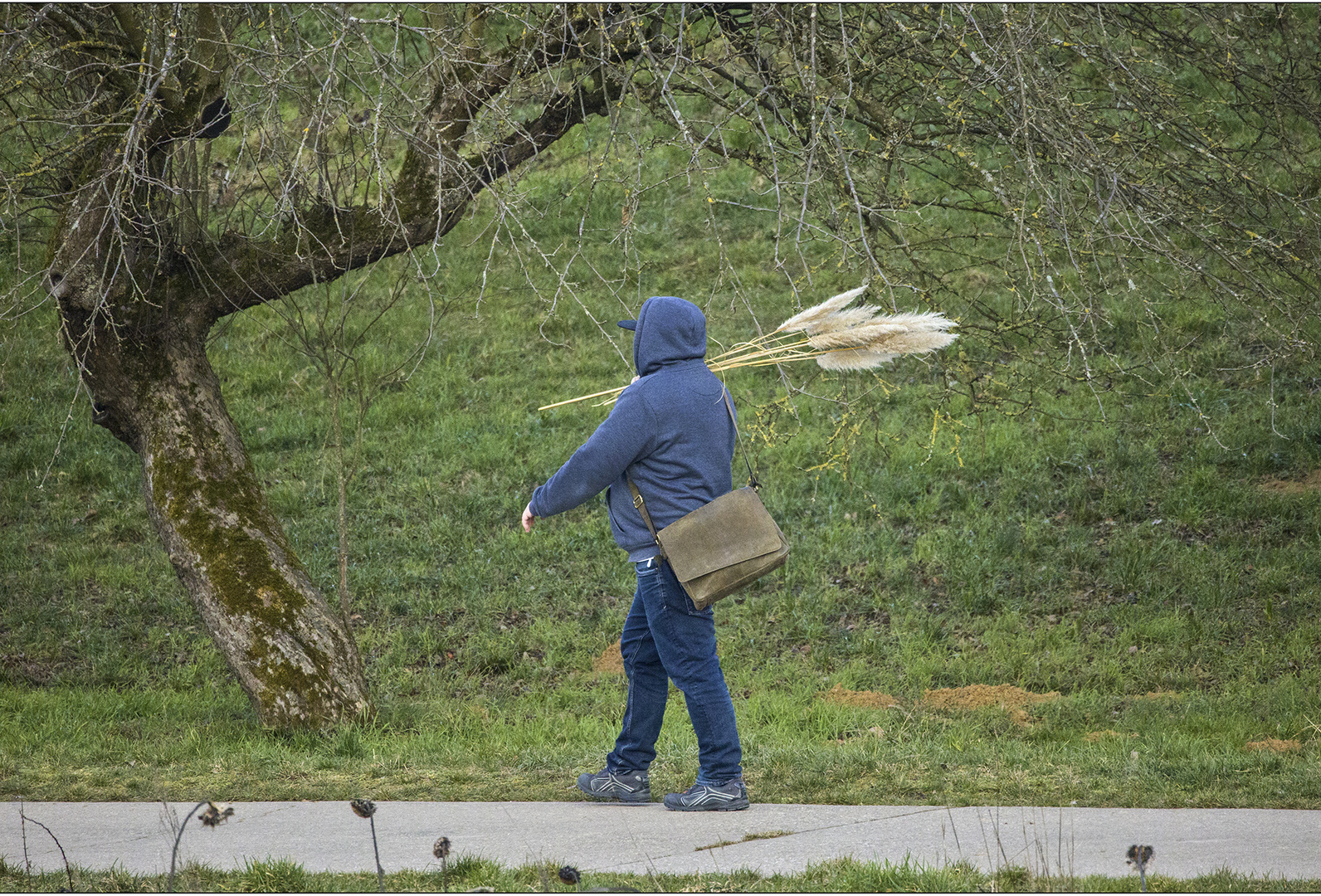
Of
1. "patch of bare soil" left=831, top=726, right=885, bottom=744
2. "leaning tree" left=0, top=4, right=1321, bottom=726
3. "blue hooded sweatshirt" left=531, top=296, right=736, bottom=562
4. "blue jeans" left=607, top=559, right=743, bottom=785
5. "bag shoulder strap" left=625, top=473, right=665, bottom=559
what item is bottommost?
"patch of bare soil" left=831, top=726, right=885, bottom=744

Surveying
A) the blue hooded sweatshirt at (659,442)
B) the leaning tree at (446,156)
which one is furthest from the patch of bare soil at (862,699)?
the blue hooded sweatshirt at (659,442)

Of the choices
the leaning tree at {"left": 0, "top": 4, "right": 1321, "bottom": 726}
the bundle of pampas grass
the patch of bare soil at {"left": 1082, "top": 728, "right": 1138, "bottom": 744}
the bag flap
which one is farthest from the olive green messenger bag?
the patch of bare soil at {"left": 1082, "top": 728, "right": 1138, "bottom": 744}

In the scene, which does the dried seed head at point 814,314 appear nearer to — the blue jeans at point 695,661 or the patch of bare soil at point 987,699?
the blue jeans at point 695,661

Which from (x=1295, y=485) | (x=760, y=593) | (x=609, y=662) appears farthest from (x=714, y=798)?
(x=1295, y=485)

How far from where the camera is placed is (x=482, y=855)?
3.85m

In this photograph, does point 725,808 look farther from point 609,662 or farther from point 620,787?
point 609,662

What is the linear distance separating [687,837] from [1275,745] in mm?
3973

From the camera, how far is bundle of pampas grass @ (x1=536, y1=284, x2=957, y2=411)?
449 centimetres

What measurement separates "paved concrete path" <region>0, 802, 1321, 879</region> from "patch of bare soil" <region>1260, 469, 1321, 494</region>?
6.62 m

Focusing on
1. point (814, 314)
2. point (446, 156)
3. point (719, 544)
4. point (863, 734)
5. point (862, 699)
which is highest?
point (446, 156)

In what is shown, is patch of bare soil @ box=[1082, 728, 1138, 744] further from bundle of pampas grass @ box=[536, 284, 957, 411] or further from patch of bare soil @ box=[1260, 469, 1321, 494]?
patch of bare soil @ box=[1260, 469, 1321, 494]

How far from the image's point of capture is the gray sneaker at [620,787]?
15.2 feet

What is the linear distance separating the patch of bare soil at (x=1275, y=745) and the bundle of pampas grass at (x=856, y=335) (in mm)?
3260

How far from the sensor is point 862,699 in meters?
7.72
